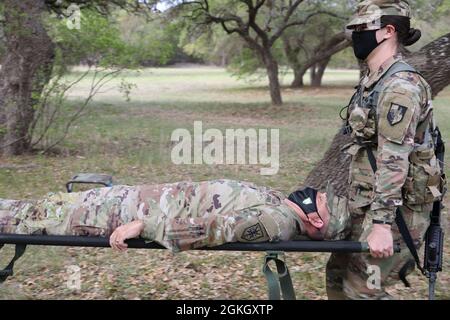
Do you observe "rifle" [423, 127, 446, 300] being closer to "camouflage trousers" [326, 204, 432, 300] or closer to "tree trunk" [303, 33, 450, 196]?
"camouflage trousers" [326, 204, 432, 300]

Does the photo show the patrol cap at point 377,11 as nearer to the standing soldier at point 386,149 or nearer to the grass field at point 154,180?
the standing soldier at point 386,149

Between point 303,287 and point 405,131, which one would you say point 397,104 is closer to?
point 405,131

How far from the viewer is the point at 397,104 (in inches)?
95.3

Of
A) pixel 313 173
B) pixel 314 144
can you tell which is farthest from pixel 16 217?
pixel 314 144

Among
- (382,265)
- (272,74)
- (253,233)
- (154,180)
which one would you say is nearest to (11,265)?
(253,233)

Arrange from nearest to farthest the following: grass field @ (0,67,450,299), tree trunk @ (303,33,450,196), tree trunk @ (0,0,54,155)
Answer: grass field @ (0,67,450,299)
tree trunk @ (303,33,450,196)
tree trunk @ (0,0,54,155)

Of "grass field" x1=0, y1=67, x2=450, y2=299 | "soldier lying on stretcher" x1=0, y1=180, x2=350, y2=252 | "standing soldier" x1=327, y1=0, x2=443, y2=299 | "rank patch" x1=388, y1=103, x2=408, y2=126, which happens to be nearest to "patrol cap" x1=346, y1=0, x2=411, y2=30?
"standing soldier" x1=327, y1=0, x2=443, y2=299

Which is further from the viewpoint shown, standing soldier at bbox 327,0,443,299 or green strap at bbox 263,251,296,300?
green strap at bbox 263,251,296,300

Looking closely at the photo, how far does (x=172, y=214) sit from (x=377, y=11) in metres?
1.41

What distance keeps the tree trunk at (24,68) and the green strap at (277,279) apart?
689 cm

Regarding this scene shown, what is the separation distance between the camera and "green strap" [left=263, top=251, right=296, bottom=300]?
2.64m

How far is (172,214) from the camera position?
2.87 metres

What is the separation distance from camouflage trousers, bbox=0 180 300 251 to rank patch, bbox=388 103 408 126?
2.35 feet
